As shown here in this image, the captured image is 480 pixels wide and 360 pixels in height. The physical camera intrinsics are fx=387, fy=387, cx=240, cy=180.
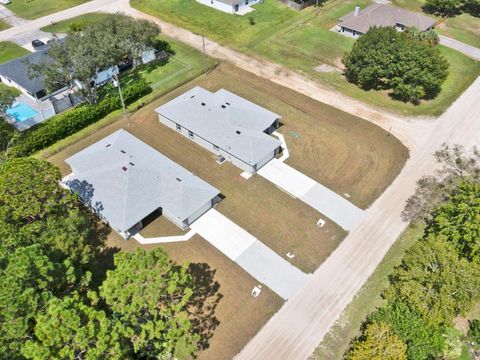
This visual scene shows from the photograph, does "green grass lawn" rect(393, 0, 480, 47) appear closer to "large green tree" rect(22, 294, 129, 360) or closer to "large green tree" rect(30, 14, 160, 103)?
"large green tree" rect(30, 14, 160, 103)

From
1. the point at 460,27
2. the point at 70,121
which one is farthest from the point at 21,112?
the point at 460,27

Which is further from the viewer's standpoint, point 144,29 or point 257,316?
point 144,29

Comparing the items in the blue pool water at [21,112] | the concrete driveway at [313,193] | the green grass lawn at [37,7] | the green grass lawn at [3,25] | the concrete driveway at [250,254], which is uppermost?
the green grass lawn at [37,7]

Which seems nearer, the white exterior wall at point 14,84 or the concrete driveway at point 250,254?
the concrete driveway at point 250,254

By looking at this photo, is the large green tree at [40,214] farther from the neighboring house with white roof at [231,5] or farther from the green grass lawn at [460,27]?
the green grass lawn at [460,27]

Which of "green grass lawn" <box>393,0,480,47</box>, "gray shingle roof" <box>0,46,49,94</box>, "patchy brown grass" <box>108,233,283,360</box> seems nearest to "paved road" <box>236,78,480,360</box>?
"patchy brown grass" <box>108,233,283,360</box>

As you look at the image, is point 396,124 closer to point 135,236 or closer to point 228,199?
point 228,199

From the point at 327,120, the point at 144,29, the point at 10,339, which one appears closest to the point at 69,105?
the point at 144,29

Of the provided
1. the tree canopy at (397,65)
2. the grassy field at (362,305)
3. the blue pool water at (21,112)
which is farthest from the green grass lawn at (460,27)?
the blue pool water at (21,112)
